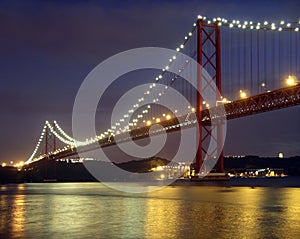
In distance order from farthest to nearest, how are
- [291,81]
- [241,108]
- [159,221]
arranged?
[241,108] → [291,81] → [159,221]

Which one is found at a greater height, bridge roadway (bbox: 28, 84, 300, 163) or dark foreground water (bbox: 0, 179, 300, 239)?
bridge roadway (bbox: 28, 84, 300, 163)

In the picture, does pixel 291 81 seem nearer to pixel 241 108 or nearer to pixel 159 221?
pixel 241 108

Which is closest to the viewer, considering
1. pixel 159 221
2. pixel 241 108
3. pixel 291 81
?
pixel 159 221

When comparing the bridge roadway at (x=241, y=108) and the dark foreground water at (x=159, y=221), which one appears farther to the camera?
the bridge roadway at (x=241, y=108)

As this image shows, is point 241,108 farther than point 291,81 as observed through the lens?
Yes

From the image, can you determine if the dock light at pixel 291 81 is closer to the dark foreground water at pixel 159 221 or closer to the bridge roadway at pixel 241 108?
the bridge roadway at pixel 241 108

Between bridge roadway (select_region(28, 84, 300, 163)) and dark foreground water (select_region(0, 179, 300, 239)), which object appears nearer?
dark foreground water (select_region(0, 179, 300, 239))

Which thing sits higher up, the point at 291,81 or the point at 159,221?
the point at 291,81

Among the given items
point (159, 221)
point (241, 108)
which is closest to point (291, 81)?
point (241, 108)

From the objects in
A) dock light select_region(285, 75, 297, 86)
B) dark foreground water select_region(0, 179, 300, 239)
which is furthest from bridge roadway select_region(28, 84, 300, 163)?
dark foreground water select_region(0, 179, 300, 239)

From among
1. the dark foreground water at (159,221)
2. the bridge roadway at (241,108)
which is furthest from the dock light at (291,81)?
the dark foreground water at (159,221)

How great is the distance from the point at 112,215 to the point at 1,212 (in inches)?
190

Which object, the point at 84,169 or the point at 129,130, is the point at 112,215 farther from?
the point at 84,169

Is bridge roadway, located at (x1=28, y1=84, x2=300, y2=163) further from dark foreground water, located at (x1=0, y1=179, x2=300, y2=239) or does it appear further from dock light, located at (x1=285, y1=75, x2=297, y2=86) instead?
dark foreground water, located at (x1=0, y1=179, x2=300, y2=239)
